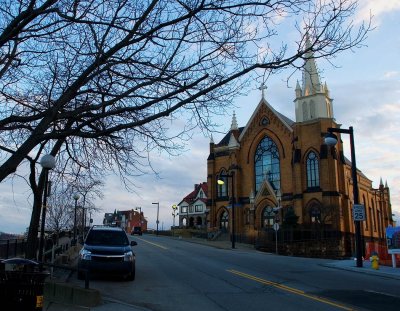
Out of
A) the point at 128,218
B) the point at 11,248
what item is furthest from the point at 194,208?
the point at 11,248

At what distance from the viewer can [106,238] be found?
15.0 meters

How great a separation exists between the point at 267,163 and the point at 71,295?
174 ft

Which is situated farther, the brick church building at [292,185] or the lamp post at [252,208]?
the lamp post at [252,208]

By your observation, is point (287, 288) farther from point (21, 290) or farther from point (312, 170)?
point (312, 170)

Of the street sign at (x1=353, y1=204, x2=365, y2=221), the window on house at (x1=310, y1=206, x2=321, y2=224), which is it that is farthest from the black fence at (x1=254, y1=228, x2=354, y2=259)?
the street sign at (x1=353, y1=204, x2=365, y2=221)

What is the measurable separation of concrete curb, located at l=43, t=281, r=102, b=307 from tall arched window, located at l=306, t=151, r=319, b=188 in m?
47.3

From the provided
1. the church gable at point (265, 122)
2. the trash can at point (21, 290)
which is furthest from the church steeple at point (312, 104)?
the trash can at point (21, 290)

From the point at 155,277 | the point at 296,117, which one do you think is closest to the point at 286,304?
the point at 155,277

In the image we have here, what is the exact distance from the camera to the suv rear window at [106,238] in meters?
14.8

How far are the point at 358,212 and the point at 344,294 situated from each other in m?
9.34

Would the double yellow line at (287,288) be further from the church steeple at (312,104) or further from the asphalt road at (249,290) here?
the church steeple at (312,104)

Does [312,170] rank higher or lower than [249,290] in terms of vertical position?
higher

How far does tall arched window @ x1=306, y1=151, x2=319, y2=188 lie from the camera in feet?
179

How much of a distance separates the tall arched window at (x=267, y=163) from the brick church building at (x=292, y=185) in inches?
5.4
